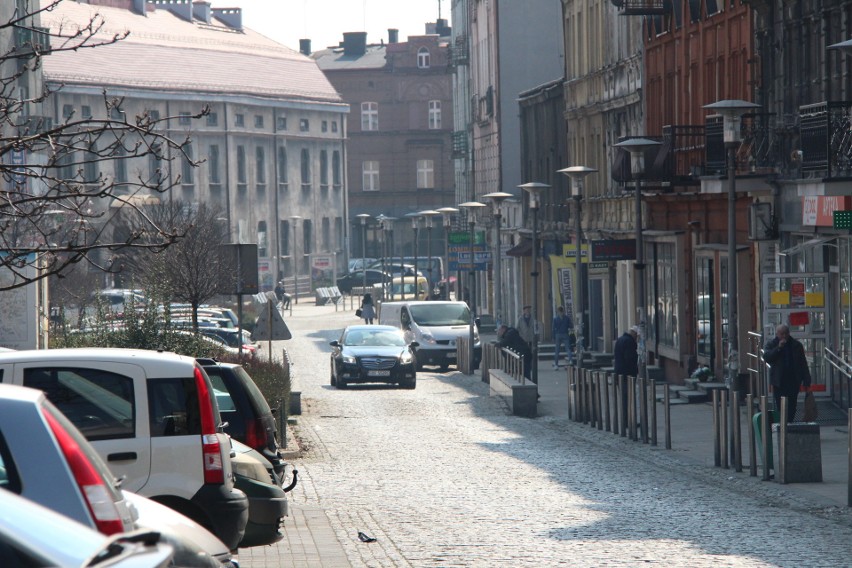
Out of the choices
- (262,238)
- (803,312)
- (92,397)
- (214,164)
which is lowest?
(803,312)

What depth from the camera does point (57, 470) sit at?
256 inches

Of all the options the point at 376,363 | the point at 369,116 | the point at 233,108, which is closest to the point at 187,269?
the point at 376,363

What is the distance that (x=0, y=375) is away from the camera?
34.1 feet

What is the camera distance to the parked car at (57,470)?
6438 millimetres

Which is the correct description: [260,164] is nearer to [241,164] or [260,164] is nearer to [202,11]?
[241,164]

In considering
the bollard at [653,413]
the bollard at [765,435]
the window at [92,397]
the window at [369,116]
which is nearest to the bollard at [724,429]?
the bollard at [765,435]

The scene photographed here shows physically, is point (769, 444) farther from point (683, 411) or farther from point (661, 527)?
point (683, 411)

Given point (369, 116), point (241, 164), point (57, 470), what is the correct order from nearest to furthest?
point (57, 470) < point (241, 164) < point (369, 116)

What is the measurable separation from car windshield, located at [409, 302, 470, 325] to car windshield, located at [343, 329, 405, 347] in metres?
5.36

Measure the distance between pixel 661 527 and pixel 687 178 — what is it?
19.9m

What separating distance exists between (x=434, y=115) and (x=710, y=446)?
3948 inches

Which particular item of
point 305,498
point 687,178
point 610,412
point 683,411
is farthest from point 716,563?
point 687,178

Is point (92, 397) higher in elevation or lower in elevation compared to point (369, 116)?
lower

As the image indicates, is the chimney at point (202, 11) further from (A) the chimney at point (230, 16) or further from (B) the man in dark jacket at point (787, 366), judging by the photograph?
(B) the man in dark jacket at point (787, 366)
